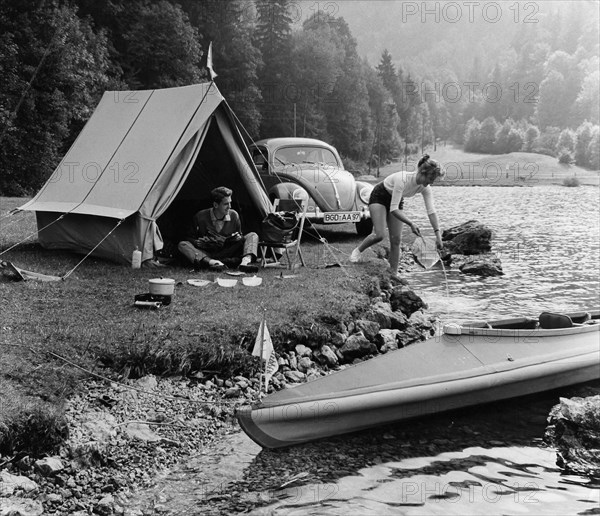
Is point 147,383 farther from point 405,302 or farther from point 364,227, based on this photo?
point 364,227

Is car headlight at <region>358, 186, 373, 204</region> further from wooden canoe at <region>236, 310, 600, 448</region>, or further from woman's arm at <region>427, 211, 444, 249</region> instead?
wooden canoe at <region>236, 310, 600, 448</region>

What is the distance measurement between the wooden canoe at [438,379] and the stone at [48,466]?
4.27 ft

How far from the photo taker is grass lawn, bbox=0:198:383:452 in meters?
5.51

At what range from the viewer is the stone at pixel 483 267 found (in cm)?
1305

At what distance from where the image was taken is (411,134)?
97375mm

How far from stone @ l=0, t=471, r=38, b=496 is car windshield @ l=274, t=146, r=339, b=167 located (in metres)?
11.5

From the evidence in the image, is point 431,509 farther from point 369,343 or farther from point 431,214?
point 431,214

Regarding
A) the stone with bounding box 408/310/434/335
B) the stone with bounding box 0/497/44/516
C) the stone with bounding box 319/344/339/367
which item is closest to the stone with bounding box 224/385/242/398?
the stone with bounding box 319/344/339/367

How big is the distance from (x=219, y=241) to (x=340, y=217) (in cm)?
407

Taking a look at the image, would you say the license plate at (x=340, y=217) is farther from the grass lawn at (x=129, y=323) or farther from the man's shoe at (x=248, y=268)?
the man's shoe at (x=248, y=268)

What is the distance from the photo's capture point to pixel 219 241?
403 inches

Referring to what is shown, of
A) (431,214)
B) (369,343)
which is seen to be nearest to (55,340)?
(369,343)

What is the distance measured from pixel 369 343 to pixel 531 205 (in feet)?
84.0

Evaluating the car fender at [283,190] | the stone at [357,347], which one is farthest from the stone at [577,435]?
the car fender at [283,190]
